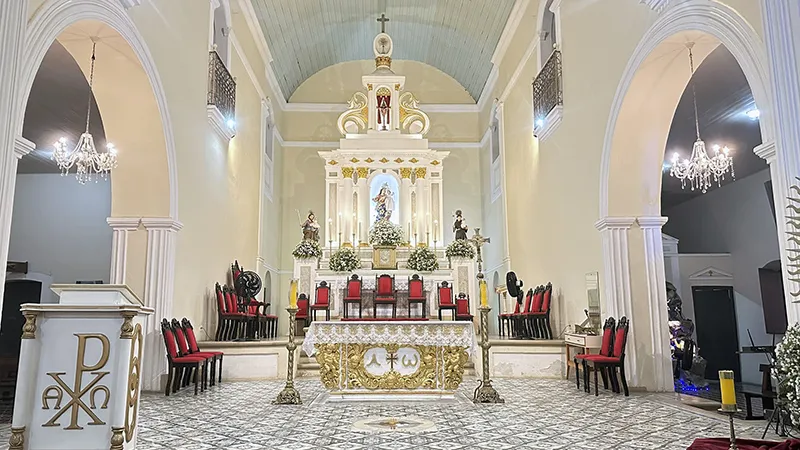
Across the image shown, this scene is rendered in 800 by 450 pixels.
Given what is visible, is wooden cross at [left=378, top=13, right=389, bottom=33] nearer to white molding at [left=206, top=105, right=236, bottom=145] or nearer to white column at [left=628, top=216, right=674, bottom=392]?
white molding at [left=206, top=105, right=236, bottom=145]

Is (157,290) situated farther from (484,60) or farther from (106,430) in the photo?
(484,60)

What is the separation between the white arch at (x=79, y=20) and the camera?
4.16 m

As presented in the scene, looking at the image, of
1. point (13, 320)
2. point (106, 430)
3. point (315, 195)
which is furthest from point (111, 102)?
point (315, 195)

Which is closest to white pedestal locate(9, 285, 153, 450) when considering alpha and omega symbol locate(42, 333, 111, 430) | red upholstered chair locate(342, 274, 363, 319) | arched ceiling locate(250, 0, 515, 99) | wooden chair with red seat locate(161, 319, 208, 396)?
alpha and omega symbol locate(42, 333, 111, 430)

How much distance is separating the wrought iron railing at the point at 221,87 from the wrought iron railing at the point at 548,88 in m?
4.90

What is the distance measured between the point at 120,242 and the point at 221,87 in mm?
3153

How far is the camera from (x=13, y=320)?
11.3 m

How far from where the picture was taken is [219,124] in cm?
892

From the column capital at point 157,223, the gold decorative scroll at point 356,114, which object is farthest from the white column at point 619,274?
the gold decorative scroll at point 356,114

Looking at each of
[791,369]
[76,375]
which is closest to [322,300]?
[76,375]

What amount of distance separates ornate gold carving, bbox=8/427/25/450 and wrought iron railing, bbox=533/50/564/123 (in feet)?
24.3

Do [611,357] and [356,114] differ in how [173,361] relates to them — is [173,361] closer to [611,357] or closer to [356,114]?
[611,357]

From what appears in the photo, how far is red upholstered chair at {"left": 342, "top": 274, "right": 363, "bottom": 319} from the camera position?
9867 mm

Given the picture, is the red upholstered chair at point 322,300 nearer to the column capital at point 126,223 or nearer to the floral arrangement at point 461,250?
A: the floral arrangement at point 461,250
